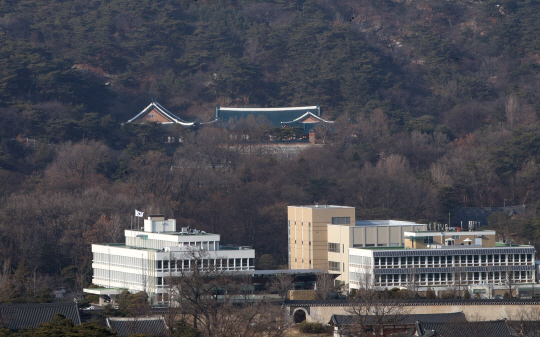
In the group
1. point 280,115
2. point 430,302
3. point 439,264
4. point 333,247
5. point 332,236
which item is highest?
point 280,115

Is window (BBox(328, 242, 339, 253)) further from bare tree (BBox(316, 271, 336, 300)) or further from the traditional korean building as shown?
the traditional korean building

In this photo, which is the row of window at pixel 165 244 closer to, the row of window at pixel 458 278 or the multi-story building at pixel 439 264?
the multi-story building at pixel 439 264

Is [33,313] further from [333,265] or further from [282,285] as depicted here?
[333,265]

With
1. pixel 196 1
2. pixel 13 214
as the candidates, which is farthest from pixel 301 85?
pixel 13 214

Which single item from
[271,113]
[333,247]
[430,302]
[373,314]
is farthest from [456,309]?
[271,113]

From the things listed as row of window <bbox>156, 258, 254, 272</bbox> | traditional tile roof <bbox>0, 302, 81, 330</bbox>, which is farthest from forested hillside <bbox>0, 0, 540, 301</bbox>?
row of window <bbox>156, 258, 254, 272</bbox>

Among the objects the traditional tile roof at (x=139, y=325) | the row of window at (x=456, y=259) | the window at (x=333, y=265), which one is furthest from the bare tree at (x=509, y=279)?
the traditional tile roof at (x=139, y=325)
